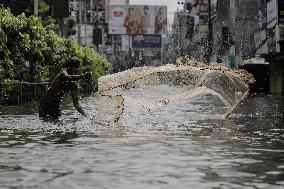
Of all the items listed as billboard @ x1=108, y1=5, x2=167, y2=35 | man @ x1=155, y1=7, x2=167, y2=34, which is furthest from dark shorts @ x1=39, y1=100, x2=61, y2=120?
man @ x1=155, y1=7, x2=167, y2=34

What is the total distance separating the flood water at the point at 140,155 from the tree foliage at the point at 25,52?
11.8 m

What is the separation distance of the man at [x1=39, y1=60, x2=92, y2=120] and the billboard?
378 ft

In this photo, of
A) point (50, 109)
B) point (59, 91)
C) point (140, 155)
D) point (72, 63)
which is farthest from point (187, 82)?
point (140, 155)

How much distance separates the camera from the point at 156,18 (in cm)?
13962

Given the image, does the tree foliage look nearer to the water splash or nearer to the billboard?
the water splash

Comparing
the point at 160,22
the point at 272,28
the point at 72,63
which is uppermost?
the point at 160,22

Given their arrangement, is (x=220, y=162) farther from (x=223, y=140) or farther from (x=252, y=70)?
(x=252, y=70)

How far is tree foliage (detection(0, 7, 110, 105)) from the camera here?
3024 centimetres

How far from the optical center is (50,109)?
748 inches

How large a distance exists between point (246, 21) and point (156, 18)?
62.9 metres

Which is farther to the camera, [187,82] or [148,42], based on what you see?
[148,42]

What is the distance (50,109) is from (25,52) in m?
16.1

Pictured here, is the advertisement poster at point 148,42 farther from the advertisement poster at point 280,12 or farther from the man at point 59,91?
the man at point 59,91

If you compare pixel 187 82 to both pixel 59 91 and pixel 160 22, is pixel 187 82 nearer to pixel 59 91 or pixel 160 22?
pixel 59 91
